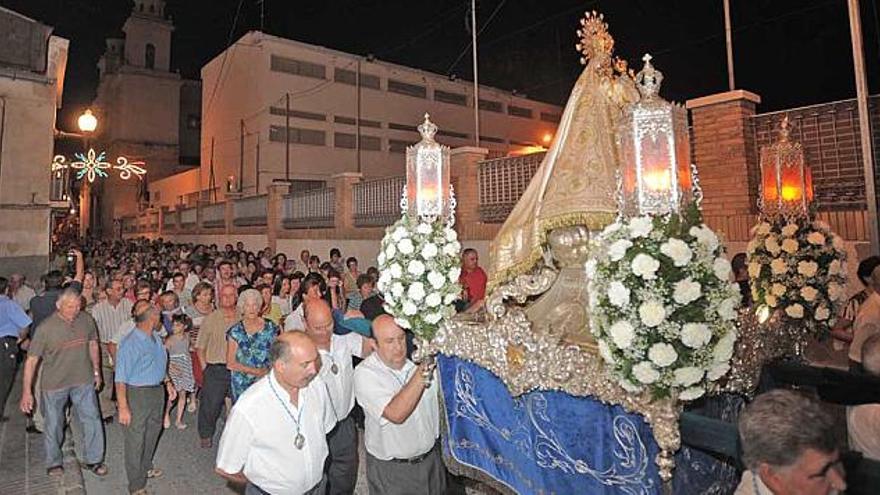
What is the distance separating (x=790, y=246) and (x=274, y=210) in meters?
17.1

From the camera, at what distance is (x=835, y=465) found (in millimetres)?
1880

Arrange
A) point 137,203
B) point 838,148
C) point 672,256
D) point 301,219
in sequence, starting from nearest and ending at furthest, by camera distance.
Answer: point 672,256, point 838,148, point 301,219, point 137,203

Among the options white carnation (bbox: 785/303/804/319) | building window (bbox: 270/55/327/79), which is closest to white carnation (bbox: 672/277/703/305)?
white carnation (bbox: 785/303/804/319)

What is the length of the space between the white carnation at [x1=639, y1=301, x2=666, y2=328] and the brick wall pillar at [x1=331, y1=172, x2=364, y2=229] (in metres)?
13.3

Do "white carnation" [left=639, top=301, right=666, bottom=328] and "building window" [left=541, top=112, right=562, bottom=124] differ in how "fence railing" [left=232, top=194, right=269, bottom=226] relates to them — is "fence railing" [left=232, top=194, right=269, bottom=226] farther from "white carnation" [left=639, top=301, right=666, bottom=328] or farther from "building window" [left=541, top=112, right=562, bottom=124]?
"building window" [left=541, top=112, right=562, bottom=124]

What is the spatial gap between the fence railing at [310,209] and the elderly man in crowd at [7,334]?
931 cm

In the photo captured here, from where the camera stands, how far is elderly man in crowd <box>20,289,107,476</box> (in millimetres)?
5203

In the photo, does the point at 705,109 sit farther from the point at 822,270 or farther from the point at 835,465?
the point at 835,465

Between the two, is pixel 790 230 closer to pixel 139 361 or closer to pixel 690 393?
pixel 690 393

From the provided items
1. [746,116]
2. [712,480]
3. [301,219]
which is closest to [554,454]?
[712,480]

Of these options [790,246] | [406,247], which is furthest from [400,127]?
[406,247]

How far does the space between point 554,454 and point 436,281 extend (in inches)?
57.6

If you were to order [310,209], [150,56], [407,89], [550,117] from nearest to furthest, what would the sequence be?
→ 1. [310,209]
2. [407,89]
3. [550,117]
4. [150,56]

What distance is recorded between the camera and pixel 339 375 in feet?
13.3
